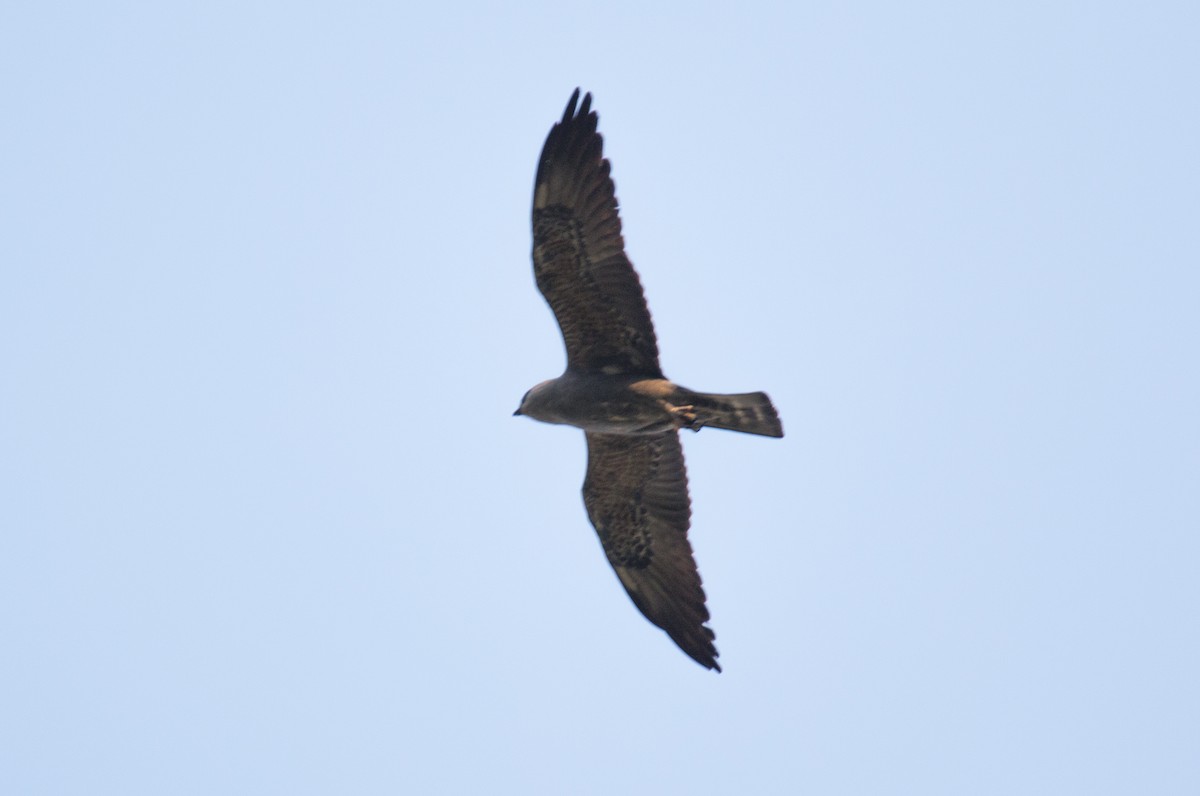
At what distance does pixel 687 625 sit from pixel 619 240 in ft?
10.6

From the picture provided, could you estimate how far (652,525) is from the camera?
12273 mm

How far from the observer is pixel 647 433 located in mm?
11531

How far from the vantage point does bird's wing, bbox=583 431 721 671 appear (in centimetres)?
1208

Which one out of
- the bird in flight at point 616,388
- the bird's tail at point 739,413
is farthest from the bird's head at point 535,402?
the bird's tail at point 739,413

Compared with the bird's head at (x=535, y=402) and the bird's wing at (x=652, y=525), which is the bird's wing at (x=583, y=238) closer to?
the bird's head at (x=535, y=402)

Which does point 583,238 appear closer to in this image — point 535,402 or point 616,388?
point 616,388

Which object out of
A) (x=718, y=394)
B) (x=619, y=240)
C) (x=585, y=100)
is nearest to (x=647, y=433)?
(x=718, y=394)

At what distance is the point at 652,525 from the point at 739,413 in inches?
60.1

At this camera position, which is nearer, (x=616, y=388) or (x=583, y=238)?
(x=583, y=238)

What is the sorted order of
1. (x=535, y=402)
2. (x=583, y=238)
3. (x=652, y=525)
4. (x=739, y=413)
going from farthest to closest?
(x=652, y=525) < (x=535, y=402) < (x=739, y=413) < (x=583, y=238)

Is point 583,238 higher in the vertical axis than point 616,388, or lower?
higher

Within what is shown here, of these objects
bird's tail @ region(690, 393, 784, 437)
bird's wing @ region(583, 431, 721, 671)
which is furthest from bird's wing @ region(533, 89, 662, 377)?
bird's wing @ region(583, 431, 721, 671)

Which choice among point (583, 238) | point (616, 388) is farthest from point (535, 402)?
point (583, 238)

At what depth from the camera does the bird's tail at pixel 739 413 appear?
11.2 m
